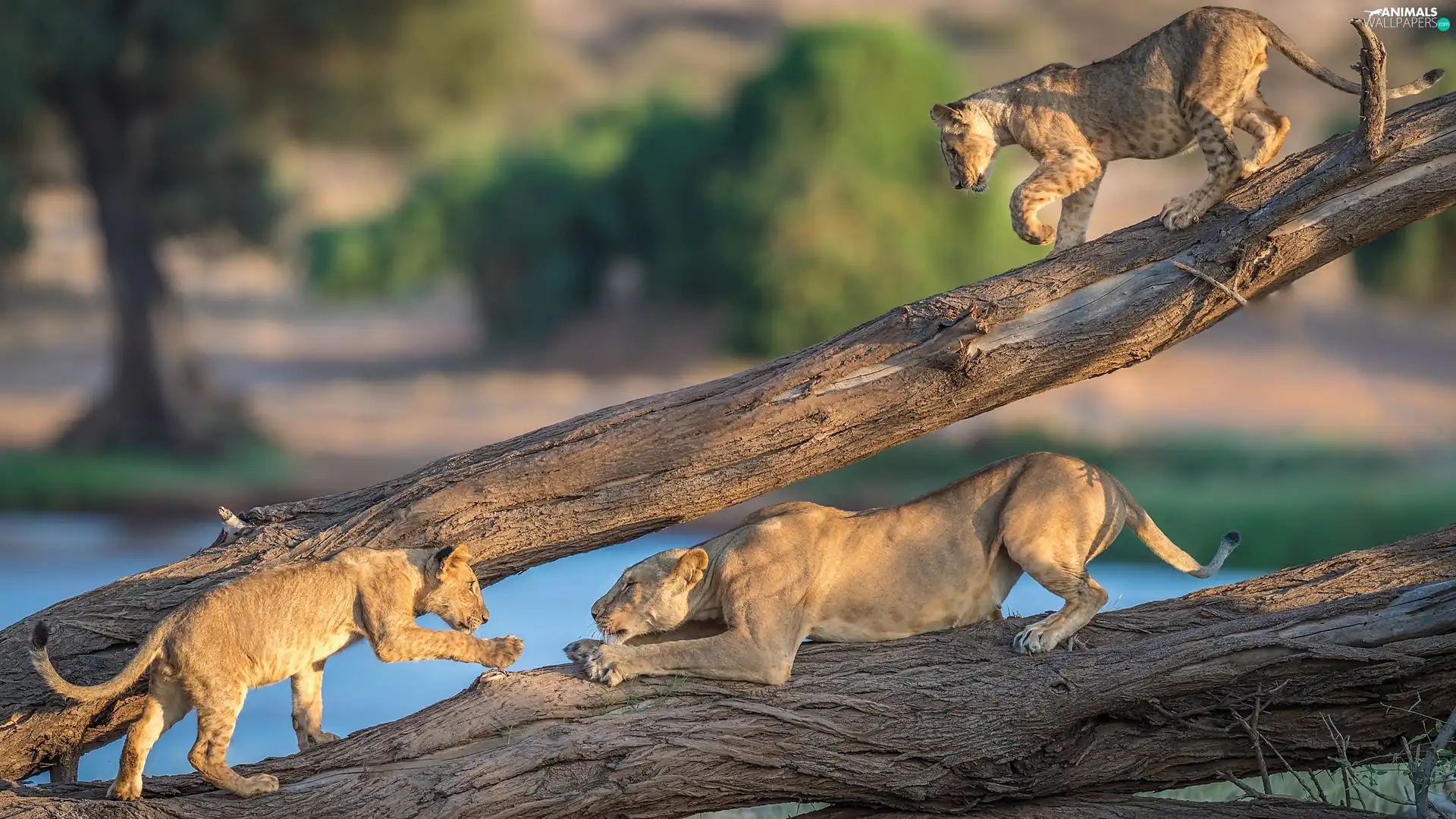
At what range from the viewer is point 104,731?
207 inches

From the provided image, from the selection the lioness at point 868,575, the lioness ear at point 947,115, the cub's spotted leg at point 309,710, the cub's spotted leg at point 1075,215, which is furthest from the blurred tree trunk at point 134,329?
the cub's spotted leg at point 1075,215

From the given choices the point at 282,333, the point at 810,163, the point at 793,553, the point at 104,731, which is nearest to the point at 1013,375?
the point at 793,553

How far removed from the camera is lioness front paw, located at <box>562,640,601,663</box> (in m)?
4.93

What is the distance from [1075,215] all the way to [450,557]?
2.74 m

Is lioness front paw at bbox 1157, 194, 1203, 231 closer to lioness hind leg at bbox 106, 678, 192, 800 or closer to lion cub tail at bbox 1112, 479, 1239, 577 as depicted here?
lion cub tail at bbox 1112, 479, 1239, 577

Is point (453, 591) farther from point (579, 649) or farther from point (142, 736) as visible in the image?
point (142, 736)

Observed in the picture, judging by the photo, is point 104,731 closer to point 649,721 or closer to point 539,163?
point 649,721

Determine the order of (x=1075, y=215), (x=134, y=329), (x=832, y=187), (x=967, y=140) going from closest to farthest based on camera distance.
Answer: (x=1075, y=215)
(x=967, y=140)
(x=134, y=329)
(x=832, y=187)

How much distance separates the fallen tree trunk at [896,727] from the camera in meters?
4.68

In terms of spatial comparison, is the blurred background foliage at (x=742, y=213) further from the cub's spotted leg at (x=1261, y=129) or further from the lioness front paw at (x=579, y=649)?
the lioness front paw at (x=579, y=649)

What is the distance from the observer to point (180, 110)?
50.6 feet

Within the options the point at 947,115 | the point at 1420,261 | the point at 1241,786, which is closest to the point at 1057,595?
the point at 1241,786

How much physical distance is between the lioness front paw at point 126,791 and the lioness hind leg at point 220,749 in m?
0.21

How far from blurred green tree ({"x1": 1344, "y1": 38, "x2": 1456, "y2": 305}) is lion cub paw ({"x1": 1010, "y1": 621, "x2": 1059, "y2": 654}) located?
1326 centimetres
